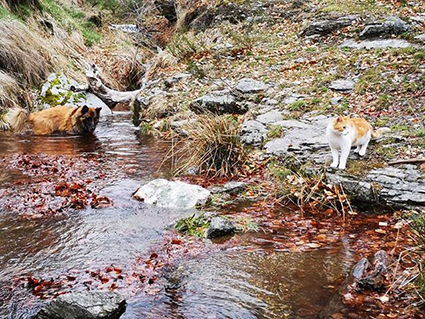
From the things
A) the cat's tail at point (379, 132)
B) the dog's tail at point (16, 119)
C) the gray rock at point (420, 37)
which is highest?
the gray rock at point (420, 37)

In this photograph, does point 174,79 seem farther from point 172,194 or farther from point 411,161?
point 411,161

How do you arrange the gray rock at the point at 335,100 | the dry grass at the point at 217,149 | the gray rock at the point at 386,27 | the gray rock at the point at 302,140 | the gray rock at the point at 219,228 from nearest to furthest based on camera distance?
the gray rock at the point at 219,228, the gray rock at the point at 302,140, the dry grass at the point at 217,149, the gray rock at the point at 335,100, the gray rock at the point at 386,27

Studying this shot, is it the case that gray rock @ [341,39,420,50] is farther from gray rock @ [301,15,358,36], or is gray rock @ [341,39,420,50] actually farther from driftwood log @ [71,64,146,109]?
driftwood log @ [71,64,146,109]

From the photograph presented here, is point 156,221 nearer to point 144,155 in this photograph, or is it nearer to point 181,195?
point 181,195

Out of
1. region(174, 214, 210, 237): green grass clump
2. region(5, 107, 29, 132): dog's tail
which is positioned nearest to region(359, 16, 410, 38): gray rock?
region(174, 214, 210, 237): green grass clump

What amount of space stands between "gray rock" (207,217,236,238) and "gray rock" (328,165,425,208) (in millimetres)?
1521

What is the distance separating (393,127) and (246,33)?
8.28m

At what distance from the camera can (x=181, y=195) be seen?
531 centimetres

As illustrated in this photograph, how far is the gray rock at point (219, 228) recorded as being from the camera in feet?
13.9

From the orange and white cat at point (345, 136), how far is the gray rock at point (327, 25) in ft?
21.1

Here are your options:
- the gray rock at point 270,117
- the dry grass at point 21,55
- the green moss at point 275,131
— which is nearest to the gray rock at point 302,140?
the green moss at point 275,131

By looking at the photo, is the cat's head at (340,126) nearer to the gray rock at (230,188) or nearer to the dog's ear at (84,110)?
the gray rock at (230,188)

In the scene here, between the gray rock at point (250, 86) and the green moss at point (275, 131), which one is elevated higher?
the gray rock at point (250, 86)

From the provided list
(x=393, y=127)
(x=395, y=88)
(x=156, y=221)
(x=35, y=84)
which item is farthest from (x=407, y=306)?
(x=35, y=84)
